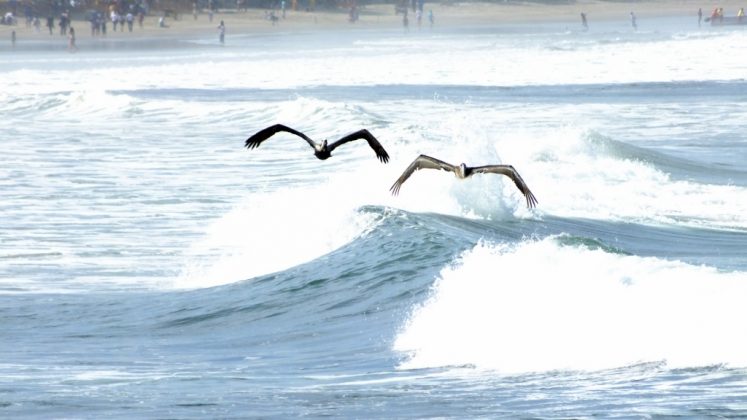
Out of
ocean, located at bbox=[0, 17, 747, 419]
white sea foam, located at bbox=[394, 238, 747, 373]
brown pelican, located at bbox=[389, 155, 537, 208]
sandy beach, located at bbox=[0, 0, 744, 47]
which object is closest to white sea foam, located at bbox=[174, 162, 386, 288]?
ocean, located at bbox=[0, 17, 747, 419]

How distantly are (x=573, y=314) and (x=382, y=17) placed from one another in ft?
339

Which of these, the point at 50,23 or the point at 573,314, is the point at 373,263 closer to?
the point at 573,314

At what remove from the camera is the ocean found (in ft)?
37.0

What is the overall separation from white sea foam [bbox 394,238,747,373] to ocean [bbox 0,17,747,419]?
29 millimetres

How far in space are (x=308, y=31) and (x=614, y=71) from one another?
44347mm

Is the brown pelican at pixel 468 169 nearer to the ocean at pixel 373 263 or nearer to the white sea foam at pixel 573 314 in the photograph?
the white sea foam at pixel 573 314

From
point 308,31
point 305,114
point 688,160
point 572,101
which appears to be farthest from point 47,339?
point 308,31

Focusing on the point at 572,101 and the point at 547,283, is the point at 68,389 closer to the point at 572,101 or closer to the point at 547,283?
the point at 547,283

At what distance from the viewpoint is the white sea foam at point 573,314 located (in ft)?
38.7

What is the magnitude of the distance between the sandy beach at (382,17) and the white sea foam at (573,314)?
74.3 m

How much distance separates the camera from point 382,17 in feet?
378

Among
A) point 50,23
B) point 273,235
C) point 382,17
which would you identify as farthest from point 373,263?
point 382,17

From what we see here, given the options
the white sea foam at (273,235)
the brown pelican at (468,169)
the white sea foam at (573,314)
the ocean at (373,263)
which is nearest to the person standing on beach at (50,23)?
the ocean at (373,263)

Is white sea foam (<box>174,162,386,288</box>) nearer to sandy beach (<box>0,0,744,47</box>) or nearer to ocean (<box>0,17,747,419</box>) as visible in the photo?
ocean (<box>0,17,747,419</box>)
